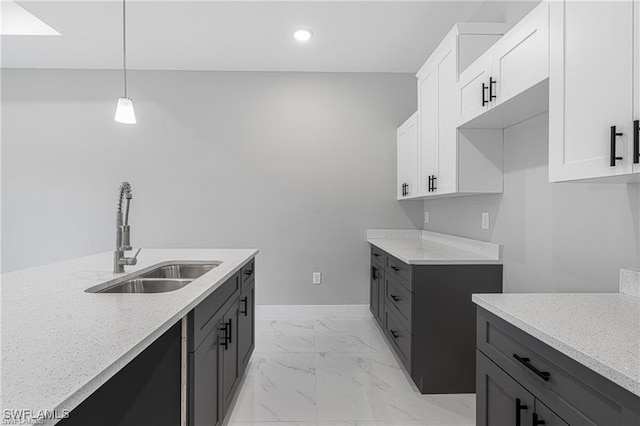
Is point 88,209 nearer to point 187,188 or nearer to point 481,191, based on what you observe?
point 187,188

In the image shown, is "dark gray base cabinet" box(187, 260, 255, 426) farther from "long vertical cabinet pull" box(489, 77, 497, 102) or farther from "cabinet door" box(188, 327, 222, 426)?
"long vertical cabinet pull" box(489, 77, 497, 102)

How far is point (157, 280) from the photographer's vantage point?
6.28 feet

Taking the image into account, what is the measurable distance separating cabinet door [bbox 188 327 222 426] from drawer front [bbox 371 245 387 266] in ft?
6.18

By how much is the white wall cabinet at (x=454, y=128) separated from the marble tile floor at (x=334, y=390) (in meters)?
1.39

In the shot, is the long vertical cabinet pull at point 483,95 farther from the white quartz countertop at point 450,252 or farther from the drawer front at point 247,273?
the drawer front at point 247,273

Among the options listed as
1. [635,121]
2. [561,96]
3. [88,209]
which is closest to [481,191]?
[561,96]

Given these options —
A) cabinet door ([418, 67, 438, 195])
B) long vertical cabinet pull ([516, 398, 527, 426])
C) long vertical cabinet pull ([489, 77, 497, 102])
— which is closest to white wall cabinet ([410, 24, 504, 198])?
cabinet door ([418, 67, 438, 195])

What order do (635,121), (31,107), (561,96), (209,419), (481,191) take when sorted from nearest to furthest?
(635,121), (561,96), (209,419), (481,191), (31,107)

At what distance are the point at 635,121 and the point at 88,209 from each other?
468 cm

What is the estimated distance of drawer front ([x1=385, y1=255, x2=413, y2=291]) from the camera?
7.84ft

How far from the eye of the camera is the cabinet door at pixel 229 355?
1.81 m

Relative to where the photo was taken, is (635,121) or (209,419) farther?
(209,419)

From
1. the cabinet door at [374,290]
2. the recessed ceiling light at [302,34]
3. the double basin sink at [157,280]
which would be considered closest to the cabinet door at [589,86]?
the double basin sink at [157,280]

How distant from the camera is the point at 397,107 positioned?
4.06 meters
